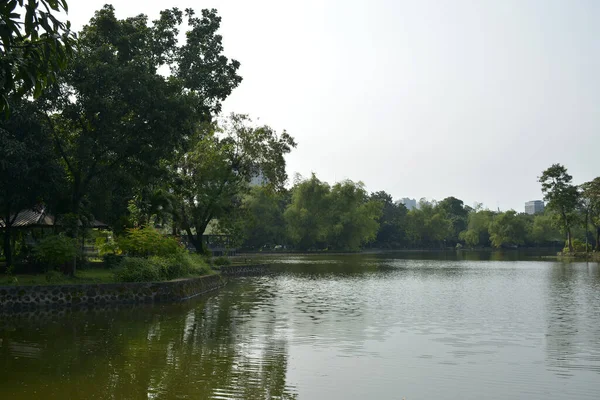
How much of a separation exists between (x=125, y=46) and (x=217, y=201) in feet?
51.1

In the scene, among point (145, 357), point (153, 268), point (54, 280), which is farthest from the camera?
point (153, 268)

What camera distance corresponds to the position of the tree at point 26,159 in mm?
23500

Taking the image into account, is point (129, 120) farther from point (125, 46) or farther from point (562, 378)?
point (562, 378)

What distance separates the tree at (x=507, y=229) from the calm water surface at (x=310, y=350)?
111809 mm

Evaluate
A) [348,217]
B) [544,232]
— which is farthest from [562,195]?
[544,232]

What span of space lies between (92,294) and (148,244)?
254 inches

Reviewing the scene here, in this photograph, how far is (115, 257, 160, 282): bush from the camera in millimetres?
25094

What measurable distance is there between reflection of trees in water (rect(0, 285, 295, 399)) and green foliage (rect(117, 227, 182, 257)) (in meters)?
8.72

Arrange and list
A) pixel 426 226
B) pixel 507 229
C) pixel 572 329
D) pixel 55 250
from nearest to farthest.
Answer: pixel 572 329
pixel 55 250
pixel 507 229
pixel 426 226

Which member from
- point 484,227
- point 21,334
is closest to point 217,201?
point 21,334

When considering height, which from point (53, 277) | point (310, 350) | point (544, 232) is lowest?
point (310, 350)

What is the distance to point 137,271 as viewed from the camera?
25391 mm

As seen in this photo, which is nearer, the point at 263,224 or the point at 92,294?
the point at 92,294

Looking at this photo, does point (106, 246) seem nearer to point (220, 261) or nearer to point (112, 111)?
point (112, 111)
